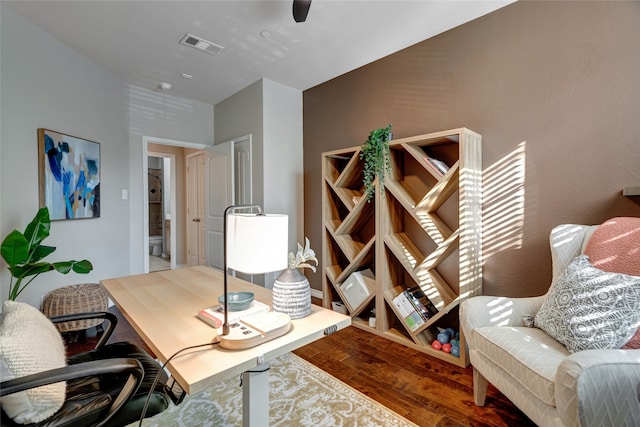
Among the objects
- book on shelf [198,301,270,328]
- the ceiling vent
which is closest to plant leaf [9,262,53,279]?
book on shelf [198,301,270,328]

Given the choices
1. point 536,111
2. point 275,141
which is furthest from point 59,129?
point 536,111

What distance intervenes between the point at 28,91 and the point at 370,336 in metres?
3.46

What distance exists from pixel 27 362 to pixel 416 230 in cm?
249

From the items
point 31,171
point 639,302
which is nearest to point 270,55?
point 31,171

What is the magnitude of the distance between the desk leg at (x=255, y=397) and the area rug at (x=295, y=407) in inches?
21.1

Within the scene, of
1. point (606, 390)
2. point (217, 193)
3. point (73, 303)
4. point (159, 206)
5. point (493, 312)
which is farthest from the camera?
point (159, 206)

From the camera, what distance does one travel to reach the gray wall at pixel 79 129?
7.41ft

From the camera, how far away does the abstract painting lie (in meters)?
2.54

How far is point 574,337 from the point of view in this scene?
4.18 feet

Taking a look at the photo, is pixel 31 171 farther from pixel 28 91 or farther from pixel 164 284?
pixel 164 284

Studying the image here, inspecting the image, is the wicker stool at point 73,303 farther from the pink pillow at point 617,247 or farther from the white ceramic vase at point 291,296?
the pink pillow at point 617,247

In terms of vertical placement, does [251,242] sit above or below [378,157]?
below

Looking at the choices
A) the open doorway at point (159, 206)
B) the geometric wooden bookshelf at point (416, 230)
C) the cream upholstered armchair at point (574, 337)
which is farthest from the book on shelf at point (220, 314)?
the open doorway at point (159, 206)

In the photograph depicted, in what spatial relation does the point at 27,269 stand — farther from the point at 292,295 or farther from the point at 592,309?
the point at 592,309
